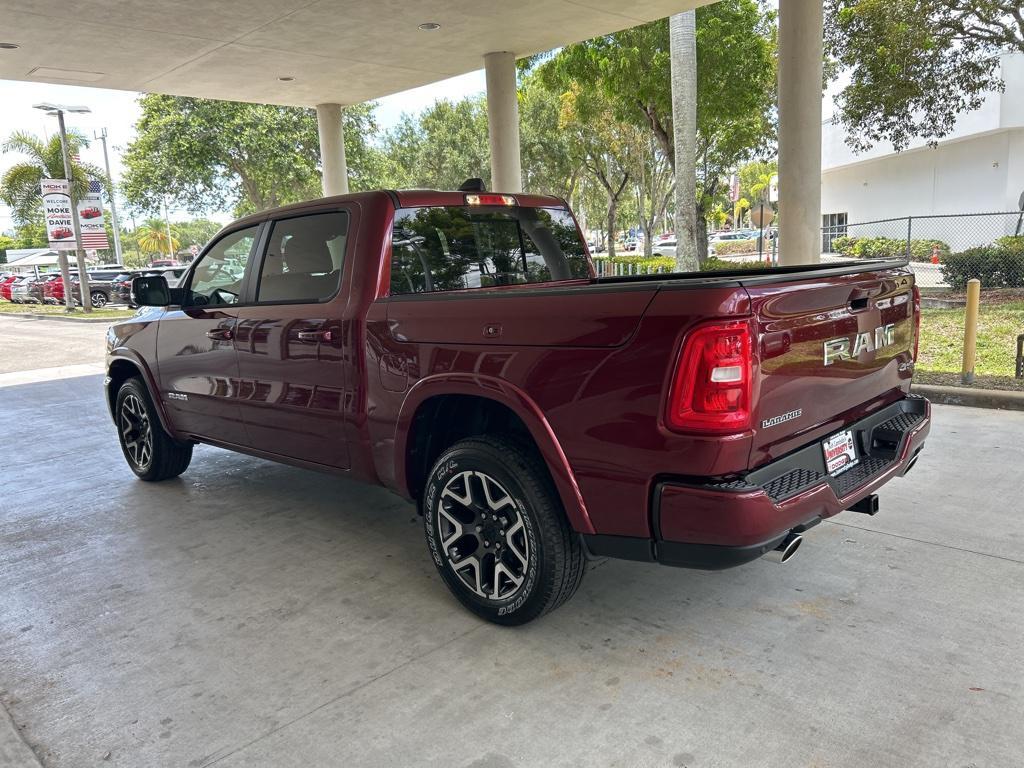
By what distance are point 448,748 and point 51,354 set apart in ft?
49.9

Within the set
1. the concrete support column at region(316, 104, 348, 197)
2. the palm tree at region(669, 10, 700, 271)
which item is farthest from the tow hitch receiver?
the concrete support column at region(316, 104, 348, 197)

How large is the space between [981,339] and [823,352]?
8617 mm


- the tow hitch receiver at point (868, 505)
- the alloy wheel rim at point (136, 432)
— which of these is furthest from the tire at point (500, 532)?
the alloy wheel rim at point (136, 432)

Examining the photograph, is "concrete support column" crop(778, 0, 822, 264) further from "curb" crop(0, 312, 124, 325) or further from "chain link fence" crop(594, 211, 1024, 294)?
"curb" crop(0, 312, 124, 325)

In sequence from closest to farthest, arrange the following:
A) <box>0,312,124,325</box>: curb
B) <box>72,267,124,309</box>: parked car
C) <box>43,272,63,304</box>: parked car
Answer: <box>0,312,124,325</box>: curb, <box>72,267,124,309</box>: parked car, <box>43,272,63,304</box>: parked car

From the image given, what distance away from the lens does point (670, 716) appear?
2.66 m

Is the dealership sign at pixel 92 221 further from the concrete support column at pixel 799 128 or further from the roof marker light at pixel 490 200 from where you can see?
the roof marker light at pixel 490 200

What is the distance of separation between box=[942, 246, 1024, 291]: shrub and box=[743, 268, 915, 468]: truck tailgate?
13.9m

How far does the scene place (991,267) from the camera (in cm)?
1508

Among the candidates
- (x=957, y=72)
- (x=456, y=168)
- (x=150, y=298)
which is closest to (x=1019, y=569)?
(x=150, y=298)

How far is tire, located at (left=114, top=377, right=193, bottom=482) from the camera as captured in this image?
561 cm

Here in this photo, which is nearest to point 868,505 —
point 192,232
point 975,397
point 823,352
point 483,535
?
point 823,352

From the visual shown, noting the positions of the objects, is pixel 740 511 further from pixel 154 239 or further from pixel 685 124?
pixel 154 239

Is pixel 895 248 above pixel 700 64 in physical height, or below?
below
